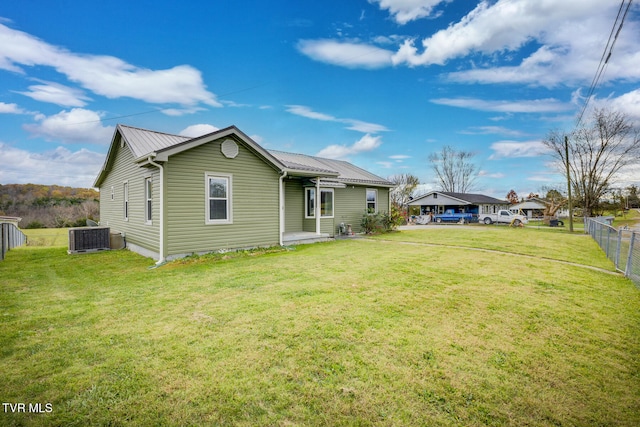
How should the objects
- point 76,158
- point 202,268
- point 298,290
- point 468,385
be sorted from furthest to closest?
point 76,158
point 202,268
point 298,290
point 468,385

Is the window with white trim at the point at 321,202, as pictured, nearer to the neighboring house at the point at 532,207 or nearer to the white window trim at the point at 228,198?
the white window trim at the point at 228,198

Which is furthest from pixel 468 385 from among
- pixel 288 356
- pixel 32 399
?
pixel 32 399

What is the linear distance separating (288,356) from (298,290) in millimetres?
2420

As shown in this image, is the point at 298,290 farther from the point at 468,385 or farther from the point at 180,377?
the point at 468,385

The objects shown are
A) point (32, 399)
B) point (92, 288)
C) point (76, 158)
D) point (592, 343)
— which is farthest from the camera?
point (76, 158)

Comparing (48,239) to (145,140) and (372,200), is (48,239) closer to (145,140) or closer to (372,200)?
(145,140)

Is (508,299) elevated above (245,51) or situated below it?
below

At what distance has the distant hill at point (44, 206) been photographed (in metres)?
26.4

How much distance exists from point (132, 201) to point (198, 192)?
3.93m

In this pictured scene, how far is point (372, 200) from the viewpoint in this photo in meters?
17.8

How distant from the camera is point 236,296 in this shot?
520 cm

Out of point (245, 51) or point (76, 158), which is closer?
point (245, 51)

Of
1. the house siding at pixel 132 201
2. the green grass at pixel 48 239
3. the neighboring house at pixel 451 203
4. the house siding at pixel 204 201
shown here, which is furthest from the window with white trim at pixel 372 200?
the neighboring house at pixel 451 203

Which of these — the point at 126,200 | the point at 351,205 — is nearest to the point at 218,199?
the point at 126,200
